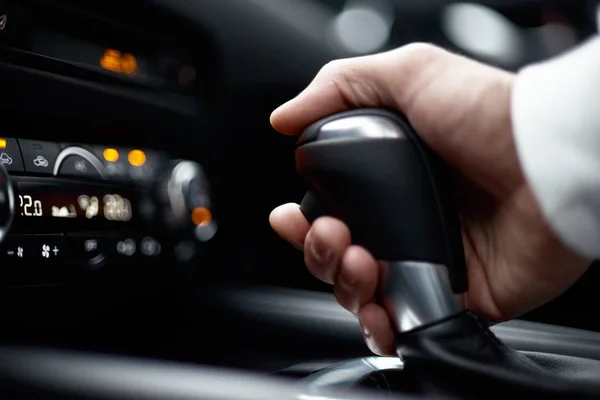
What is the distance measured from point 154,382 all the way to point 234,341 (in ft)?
0.99

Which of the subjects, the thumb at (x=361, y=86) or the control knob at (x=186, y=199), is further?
→ the control knob at (x=186, y=199)

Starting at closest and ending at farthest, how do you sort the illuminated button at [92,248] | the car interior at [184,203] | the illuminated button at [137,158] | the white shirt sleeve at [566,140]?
1. the white shirt sleeve at [566,140]
2. the car interior at [184,203]
3. the illuminated button at [92,248]
4. the illuminated button at [137,158]

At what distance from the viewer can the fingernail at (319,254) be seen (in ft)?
1.49

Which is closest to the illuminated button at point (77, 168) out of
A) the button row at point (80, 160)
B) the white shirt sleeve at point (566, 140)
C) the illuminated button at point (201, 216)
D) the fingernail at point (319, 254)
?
the button row at point (80, 160)

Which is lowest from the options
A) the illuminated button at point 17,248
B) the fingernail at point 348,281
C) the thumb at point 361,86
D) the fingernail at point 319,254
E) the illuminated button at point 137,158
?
the fingernail at point 348,281

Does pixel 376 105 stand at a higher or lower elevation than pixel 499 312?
higher

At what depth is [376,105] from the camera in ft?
1.62

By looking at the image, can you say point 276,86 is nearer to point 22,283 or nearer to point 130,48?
point 130,48

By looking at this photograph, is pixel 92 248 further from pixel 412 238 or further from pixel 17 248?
pixel 412 238

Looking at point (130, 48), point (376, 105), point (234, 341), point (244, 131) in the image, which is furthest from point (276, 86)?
point (376, 105)

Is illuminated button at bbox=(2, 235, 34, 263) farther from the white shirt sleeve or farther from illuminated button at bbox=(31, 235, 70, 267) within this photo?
the white shirt sleeve

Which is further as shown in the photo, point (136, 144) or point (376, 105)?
point (136, 144)

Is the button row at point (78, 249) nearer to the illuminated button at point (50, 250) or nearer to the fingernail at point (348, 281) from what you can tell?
the illuminated button at point (50, 250)

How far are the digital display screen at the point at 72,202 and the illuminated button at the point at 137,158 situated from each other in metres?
0.04
